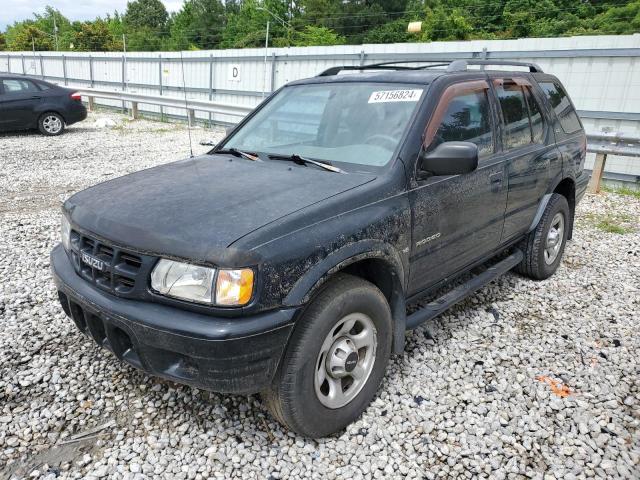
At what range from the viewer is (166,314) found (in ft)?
7.29

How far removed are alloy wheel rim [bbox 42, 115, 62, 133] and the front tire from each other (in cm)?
1314

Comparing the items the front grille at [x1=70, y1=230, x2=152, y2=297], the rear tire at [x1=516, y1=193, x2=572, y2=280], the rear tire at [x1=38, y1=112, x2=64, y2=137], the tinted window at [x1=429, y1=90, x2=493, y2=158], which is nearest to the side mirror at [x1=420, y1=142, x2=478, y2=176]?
the tinted window at [x1=429, y1=90, x2=493, y2=158]

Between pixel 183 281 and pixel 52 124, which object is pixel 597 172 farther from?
pixel 52 124

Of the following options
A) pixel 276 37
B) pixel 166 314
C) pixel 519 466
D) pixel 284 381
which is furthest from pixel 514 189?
pixel 276 37

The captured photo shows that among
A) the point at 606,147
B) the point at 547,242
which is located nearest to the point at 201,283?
the point at 547,242

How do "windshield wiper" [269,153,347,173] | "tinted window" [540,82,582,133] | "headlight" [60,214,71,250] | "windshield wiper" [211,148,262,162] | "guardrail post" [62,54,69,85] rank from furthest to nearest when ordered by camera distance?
"guardrail post" [62,54,69,85]
"tinted window" [540,82,582,133]
"windshield wiper" [211,148,262,162]
"windshield wiper" [269,153,347,173]
"headlight" [60,214,71,250]

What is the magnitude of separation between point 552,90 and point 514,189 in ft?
4.74

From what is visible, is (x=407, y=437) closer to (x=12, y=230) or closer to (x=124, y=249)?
(x=124, y=249)

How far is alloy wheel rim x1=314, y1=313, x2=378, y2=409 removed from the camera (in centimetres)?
254

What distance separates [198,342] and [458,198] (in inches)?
77.1

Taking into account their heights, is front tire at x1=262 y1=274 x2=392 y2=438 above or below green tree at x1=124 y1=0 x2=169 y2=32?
below

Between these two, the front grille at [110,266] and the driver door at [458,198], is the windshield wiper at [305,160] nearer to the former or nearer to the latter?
the driver door at [458,198]

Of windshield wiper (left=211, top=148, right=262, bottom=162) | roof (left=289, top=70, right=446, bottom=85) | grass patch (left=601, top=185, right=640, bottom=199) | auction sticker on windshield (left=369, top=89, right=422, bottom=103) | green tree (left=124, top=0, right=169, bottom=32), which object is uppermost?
green tree (left=124, top=0, right=169, bottom=32)

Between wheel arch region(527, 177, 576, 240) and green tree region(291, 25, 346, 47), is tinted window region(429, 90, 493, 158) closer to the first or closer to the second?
wheel arch region(527, 177, 576, 240)
